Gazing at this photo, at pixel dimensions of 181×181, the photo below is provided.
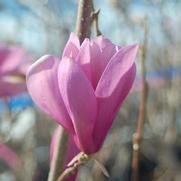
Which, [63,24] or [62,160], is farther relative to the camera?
[63,24]

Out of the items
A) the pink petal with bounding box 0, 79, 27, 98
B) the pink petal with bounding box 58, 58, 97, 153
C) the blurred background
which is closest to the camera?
the pink petal with bounding box 58, 58, 97, 153

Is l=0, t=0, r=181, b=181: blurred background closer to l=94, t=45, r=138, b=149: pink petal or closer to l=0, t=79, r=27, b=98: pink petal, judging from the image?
l=0, t=79, r=27, b=98: pink petal

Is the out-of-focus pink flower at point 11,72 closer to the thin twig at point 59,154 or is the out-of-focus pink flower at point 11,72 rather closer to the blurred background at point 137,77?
the thin twig at point 59,154

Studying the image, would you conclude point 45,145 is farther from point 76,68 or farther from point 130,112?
point 76,68

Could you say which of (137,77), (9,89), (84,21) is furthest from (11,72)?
(137,77)

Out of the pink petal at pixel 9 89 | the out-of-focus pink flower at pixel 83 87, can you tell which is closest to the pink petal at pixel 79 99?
the out-of-focus pink flower at pixel 83 87

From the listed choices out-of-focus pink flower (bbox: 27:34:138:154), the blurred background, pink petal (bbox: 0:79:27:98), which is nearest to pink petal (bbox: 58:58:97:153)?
out-of-focus pink flower (bbox: 27:34:138:154)

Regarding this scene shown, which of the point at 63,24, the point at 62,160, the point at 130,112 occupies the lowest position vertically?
the point at 130,112

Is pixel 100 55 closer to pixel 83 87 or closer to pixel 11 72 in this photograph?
pixel 83 87

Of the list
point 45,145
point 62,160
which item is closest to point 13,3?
point 45,145
